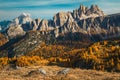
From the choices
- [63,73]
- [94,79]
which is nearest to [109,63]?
[63,73]

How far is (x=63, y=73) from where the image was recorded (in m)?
52.5

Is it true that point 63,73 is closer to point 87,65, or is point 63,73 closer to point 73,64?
point 87,65

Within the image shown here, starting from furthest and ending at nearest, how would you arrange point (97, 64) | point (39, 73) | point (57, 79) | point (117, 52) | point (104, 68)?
point (117, 52) < point (97, 64) < point (104, 68) < point (39, 73) < point (57, 79)

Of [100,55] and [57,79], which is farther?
[100,55]

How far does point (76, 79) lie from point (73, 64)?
42017 millimetres

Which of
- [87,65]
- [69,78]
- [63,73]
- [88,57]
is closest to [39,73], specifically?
[63,73]

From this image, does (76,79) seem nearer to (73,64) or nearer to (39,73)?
(39,73)

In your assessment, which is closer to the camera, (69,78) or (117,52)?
(69,78)

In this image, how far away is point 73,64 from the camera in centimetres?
8562

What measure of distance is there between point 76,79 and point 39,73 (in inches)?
390

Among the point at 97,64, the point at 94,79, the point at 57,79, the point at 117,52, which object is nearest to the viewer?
the point at 57,79

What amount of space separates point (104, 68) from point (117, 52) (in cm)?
1319

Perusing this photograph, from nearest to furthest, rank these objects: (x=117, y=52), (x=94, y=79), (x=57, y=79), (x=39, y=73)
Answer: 1. (x=57, y=79)
2. (x=94, y=79)
3. (x=39, y=73)
4. (x=117, y=52)

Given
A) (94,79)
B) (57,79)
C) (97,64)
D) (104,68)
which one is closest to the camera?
(57,79)
